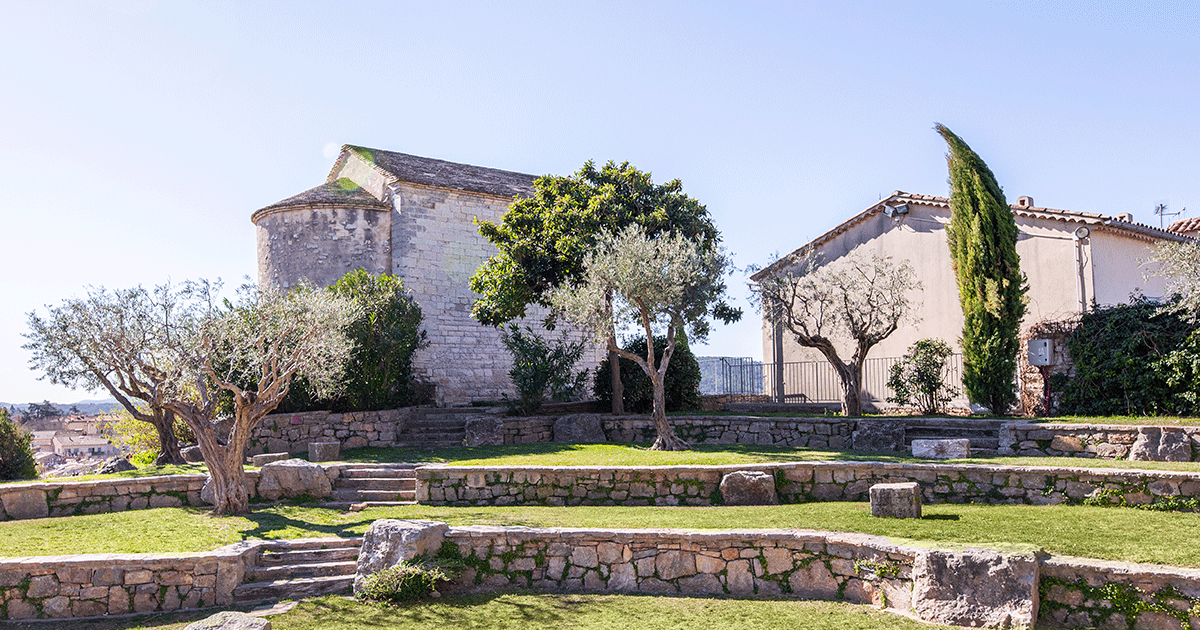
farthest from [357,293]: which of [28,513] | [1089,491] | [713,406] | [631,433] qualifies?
Result: [1089,491]

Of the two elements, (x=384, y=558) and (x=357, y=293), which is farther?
(x=357, y=293)

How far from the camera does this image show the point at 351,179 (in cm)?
2816

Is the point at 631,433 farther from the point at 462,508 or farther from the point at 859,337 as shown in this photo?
the point at 462,508

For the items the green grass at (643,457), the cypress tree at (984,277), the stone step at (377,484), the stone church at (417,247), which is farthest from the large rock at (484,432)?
the cypress tree at (984,277)

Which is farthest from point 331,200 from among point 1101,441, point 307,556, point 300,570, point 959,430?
point 1101,441

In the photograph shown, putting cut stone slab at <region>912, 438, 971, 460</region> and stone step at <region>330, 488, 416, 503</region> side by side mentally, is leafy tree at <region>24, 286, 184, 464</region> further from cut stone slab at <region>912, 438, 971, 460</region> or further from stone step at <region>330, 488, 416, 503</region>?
cut stone slab at <region>912, 438, 971, 460</region>

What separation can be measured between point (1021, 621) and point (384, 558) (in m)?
6.48

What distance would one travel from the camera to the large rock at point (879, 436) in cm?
A: 1617

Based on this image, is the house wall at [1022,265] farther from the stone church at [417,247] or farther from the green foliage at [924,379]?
the stone church at [417,247]

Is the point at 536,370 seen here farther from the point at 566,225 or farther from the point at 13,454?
the point at 13,454

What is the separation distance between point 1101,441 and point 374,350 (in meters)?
15.5

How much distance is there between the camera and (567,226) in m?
20.3

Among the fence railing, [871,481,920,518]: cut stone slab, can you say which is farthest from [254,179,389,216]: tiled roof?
[871,481,920,518]: cut stone slab

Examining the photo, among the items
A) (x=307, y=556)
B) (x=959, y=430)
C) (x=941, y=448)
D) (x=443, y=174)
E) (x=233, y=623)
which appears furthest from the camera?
(x=443, y=174)
